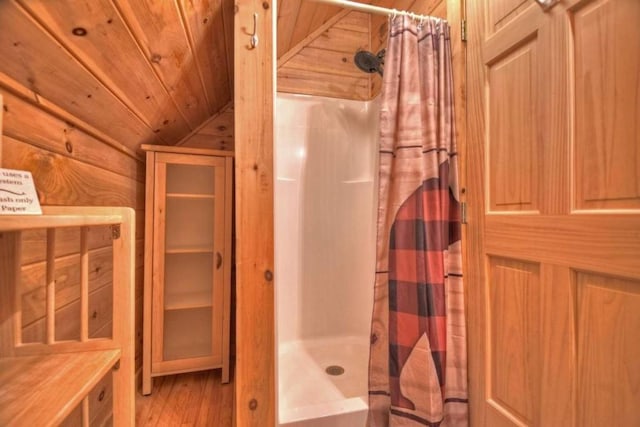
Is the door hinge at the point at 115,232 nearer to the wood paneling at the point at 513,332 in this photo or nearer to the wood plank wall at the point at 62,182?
the wood plank wall at the point at 62,182

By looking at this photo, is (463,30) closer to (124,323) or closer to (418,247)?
(418,247)

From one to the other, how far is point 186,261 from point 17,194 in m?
1.36

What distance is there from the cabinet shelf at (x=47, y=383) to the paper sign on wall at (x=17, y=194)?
308 millimetres

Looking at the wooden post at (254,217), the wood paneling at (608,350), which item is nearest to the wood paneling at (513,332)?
the wood paneling at (608,350)

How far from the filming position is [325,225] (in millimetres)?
1787

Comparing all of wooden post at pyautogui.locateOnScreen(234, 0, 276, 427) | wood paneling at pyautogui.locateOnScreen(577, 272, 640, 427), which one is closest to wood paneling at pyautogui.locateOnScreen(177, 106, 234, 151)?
wooden post at pyautogui.locateOnScreen(234, 0, 276, 427)

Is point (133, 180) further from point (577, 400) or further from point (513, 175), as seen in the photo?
point (577, 400)

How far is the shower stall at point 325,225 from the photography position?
1.71 metres

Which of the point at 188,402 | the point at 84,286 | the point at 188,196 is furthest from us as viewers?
the point at 188,196

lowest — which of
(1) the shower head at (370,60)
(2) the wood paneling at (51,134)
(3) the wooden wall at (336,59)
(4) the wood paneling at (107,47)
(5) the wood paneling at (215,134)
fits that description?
(2) the wood paneling at (51,134)

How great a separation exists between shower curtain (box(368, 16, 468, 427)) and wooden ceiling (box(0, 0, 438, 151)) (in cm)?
69

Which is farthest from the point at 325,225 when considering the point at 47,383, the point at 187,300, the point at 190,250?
the point at 47,383

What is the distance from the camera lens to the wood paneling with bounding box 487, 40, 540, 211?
78cm

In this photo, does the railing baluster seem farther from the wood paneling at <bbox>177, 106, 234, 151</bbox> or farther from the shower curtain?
the wood paneling at <bbox>177, 106, 234, 151</bbox>
